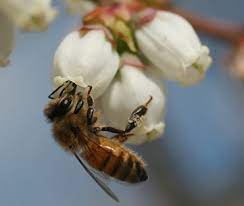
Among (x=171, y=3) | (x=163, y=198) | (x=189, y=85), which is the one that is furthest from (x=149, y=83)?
(x=163, y=198)

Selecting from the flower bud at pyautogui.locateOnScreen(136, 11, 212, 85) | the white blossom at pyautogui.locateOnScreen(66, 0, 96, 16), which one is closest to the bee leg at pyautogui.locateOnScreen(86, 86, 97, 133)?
the flower bud at pyautogui.locateOnScreen(136, 11, 212, 85)

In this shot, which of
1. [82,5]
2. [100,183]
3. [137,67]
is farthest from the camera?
[82,5]

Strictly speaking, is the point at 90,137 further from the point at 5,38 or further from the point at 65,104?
the point at 5,38

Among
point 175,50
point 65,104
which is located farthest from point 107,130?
point 175,50

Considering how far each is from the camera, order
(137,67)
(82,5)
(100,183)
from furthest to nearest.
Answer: (82,5)
(137,67)
(100,183)

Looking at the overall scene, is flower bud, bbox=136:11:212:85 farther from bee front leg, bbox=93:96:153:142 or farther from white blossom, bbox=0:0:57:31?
white blossom, bbox=0:0:57:31

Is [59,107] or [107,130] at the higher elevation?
[59,107]
